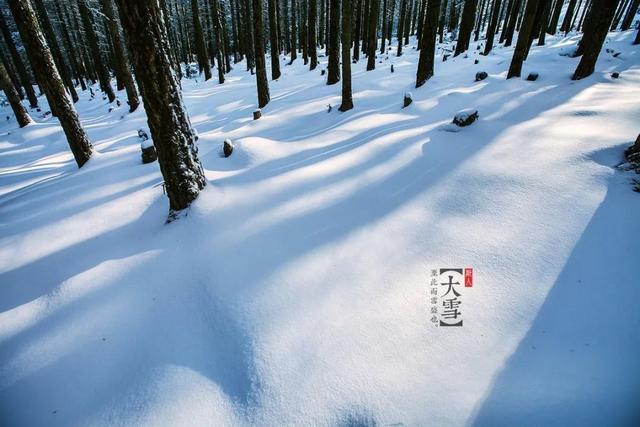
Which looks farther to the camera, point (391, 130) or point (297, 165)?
point (391, 130)

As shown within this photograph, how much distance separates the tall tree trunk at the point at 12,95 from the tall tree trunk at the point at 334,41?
42.9ft

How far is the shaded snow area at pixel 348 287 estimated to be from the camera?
2340 millimetres

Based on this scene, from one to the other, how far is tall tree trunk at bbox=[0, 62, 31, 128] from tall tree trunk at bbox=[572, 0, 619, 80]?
19.9 metres

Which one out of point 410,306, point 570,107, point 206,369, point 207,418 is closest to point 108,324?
point 206,369

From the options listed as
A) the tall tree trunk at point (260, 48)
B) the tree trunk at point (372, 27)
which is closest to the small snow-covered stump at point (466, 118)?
the tall tree trunk at point (260, 48)

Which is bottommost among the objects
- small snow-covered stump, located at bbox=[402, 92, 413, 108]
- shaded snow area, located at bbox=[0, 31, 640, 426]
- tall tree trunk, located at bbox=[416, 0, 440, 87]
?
shaded snow area, located at bbox=[0, 31, 640, 426]

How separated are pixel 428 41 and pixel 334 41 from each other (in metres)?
3.44

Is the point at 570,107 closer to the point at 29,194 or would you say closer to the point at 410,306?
the point at 410,306

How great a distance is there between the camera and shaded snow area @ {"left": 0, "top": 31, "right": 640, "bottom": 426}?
2.34 metres

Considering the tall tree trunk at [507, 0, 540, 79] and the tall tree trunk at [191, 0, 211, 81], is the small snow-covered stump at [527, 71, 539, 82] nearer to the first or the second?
the tall tree trunk at [507, 0, 540, 79]

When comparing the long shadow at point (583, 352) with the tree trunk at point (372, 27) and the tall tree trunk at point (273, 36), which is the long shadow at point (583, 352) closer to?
Result: the tall tree trunk at point (273, 36)

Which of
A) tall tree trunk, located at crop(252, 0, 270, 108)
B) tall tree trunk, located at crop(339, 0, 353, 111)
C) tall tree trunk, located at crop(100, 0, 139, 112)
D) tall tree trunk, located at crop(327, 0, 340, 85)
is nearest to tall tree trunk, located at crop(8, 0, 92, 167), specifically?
tall tree trunk, located at crop(252, 0, 270, 108)

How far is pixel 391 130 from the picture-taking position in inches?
245

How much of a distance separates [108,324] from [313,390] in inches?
95.3
